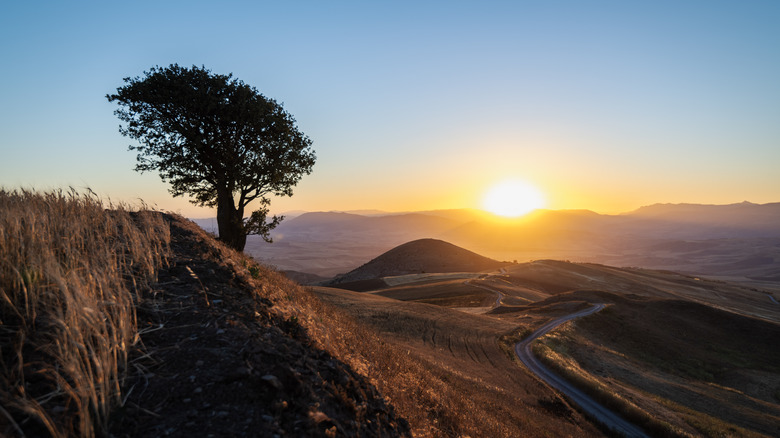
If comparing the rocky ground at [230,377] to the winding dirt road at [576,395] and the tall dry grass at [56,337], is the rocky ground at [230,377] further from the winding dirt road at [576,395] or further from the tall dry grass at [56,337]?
the winding dirt road at [576,395]

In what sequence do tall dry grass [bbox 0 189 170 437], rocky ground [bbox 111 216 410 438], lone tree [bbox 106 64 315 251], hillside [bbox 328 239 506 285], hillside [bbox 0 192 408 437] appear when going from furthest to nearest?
hillside [bbox 328 239 506 285] → lone tree [bbox 106 64 315 251] → rocky ground [bbox 111 216 410 438] → hillside [bbox 0 192 408 437] → tall dry grass [bbox 0 189 170 437]

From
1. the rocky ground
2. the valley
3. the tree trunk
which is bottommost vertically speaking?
the valley

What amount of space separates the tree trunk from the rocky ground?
58.7 ft

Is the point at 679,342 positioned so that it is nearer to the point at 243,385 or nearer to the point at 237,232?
the point at 237,232

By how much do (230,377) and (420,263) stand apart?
126415 millimetres

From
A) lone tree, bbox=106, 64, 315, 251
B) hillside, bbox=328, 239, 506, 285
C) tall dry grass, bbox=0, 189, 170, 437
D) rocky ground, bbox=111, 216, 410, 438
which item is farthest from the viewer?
hillside, bbox=328, 239, 506, 285

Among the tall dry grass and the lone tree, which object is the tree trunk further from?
the tall dry grass

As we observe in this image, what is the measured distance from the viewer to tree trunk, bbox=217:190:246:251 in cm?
2723

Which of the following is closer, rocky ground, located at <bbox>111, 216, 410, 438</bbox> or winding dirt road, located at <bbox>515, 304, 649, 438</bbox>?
rocky ground, located at <bbox>111, 216, 410, 438</bbox>

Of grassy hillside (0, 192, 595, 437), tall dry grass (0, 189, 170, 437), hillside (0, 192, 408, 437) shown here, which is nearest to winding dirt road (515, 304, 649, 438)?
grassy hillside (0, 192, 595, 437)

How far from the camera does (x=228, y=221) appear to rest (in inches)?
1080

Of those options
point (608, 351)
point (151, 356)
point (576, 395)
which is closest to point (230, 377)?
point (151, 356)

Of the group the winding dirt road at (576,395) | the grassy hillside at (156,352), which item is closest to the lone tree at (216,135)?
the grassy hillside at (156,352)

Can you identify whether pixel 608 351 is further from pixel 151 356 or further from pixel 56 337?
pixel 56 337
